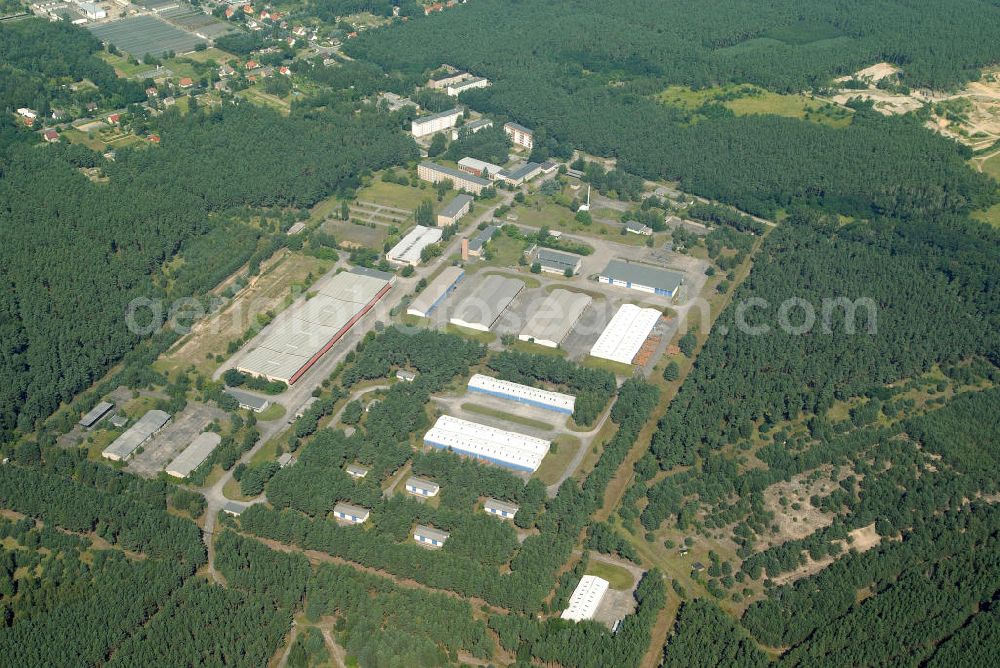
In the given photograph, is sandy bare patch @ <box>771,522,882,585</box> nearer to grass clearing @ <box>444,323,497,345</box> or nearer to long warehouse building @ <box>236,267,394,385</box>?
grass clearing @ <box>444,323,497,345</box>

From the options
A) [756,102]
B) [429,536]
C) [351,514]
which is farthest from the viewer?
[756,102]

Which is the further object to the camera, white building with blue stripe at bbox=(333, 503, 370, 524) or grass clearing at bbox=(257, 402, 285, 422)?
grass clearing at bbox=(257, 402, 285, 422)

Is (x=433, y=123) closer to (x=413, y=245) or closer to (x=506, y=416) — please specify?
(x=413, y=245)

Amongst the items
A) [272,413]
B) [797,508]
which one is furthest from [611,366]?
[272,413]

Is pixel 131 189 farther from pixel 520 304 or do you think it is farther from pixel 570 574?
pixel 570 574

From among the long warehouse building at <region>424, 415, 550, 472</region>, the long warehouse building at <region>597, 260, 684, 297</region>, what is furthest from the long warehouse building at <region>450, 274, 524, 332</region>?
the long warehouse building at <region>424, 415, 550, 472</region>
